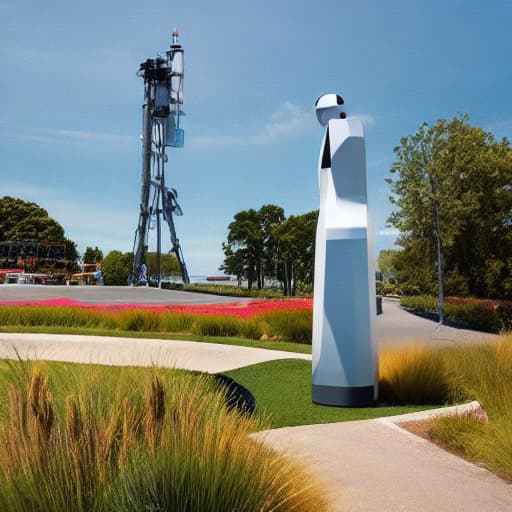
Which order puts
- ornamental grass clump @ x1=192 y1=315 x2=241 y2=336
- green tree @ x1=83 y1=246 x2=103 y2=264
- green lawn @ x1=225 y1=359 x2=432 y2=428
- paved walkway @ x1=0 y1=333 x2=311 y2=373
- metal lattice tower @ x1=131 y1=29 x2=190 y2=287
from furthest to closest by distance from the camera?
1. green tree @ x1=83 y1=246 x2=103 y2=264
2. metal lattice tower @ x1=131 y1=29 x2=190 y2=287
3. ornamental grass clump @ x1=192 y1=315 x2=241 y2=336
4. paved walkway @ x1=0 y1=333 x2=311 y2=373
5. green lawn @ x1=225 y1=359 x2=432 y2=428

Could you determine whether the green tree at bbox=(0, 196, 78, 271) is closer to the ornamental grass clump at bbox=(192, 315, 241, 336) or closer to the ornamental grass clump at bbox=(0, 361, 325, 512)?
the ornamental grass clump at bbox=(192, 315, 241, 336)

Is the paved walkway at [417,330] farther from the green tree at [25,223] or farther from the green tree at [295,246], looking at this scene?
the green tree at [25,223]

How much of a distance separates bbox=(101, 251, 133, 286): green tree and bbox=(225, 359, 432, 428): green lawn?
43.9m

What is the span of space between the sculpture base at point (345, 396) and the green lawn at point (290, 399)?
74 mm

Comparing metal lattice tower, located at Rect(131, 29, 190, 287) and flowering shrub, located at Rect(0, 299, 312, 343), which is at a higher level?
metal lattice tower, located at Rect(131, 29, 190, 287)

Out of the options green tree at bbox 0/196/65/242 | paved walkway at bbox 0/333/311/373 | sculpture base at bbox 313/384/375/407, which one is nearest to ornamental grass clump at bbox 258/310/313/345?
paved walkway at bbox 0/333/311/373

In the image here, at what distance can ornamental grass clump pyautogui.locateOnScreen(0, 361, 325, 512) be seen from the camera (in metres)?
2.41

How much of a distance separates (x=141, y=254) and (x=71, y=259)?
89.5 ft

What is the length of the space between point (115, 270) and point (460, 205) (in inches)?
1494

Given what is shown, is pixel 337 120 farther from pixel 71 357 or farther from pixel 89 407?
pixel 71 357

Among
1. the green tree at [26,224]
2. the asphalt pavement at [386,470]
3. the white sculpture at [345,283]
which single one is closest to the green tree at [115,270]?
the green tree at [26,224]

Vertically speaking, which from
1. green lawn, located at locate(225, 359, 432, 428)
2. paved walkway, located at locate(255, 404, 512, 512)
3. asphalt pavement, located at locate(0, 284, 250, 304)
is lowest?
green lawn, located at locate(225, 359, 432, 428)

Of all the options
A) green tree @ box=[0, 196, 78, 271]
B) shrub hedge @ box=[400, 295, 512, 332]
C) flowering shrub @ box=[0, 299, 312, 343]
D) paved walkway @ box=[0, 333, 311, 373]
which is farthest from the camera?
green tree @ box=[0, 196, 78, 271]

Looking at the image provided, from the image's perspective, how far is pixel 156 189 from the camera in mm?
41906
